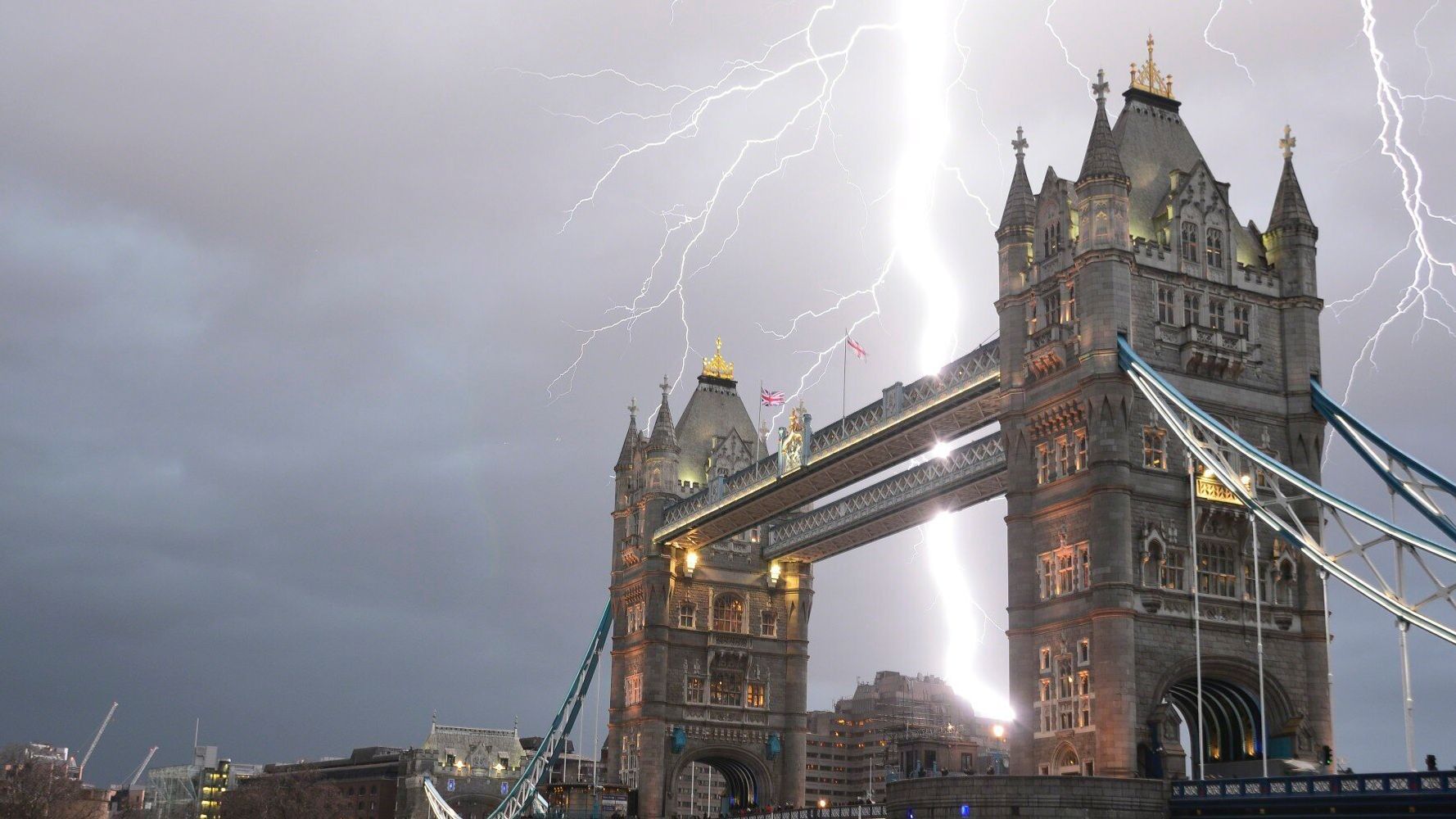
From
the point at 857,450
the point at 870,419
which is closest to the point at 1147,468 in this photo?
the point at 870,419

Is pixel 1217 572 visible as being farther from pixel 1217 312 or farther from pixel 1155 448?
pixel 1217 312

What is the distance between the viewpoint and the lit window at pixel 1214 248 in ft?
201

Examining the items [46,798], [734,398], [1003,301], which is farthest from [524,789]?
[1003,301]

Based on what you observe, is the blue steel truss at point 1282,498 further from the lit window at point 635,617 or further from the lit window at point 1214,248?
the lit window at point 635,617

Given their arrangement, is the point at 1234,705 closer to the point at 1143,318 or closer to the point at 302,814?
the point at 1143,318

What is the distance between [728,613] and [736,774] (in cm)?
1079

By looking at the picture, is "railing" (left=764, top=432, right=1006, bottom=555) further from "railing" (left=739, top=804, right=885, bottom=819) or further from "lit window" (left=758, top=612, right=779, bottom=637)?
"railing" (left=739, top=804, right=885, bottom=819)

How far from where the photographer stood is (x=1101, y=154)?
5981cm

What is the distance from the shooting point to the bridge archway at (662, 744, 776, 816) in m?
96.3

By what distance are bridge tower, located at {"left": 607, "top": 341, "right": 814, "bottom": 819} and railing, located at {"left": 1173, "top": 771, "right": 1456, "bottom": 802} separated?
47.2 metres

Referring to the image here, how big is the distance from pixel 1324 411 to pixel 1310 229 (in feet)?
24.9

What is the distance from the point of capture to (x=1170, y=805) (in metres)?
52.8

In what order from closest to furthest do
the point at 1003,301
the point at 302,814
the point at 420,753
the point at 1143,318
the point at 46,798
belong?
the point at 1143,318
the point at 1003,301
the point at 46,798
the point at 302,814
the point at 420,753

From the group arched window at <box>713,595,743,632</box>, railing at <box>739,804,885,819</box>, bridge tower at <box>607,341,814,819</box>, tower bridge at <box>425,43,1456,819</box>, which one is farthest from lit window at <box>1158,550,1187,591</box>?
arched window at <box>713,595,743,632</box>
